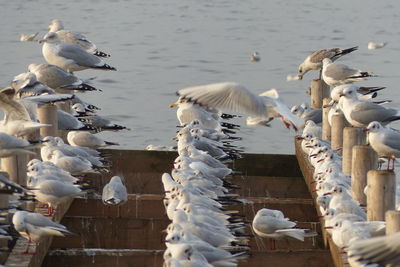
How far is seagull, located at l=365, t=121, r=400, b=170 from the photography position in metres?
9.45

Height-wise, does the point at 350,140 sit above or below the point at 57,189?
above

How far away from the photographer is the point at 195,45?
2766 cm

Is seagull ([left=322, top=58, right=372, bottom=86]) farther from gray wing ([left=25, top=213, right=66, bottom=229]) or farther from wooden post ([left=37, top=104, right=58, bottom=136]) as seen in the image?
gray wing ([left=25, top=213, right=66, bottom=229])

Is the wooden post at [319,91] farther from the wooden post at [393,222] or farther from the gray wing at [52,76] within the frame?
the wooden post at [393,222]

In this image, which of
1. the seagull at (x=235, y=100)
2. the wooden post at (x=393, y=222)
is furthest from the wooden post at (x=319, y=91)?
the wooden post at (x=393, y=222)

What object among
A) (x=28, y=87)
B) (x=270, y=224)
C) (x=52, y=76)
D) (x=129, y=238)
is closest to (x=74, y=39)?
(x=52, y=76)

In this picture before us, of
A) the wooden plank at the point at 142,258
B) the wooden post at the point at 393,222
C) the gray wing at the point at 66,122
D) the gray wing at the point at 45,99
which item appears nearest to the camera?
the wooden post at the point at 393,222

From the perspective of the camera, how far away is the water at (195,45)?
2014 cm

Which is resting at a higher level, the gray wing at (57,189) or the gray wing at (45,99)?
the gray wing at (45,99)

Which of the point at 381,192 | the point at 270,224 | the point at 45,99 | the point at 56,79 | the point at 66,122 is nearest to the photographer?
the point at 381,192

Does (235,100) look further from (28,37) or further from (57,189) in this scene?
(28,37)

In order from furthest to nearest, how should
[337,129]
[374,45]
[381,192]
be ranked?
[374,45] < [337,129] < [381,192]

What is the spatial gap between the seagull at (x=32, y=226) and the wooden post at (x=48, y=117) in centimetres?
283

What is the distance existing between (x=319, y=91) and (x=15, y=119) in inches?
216
